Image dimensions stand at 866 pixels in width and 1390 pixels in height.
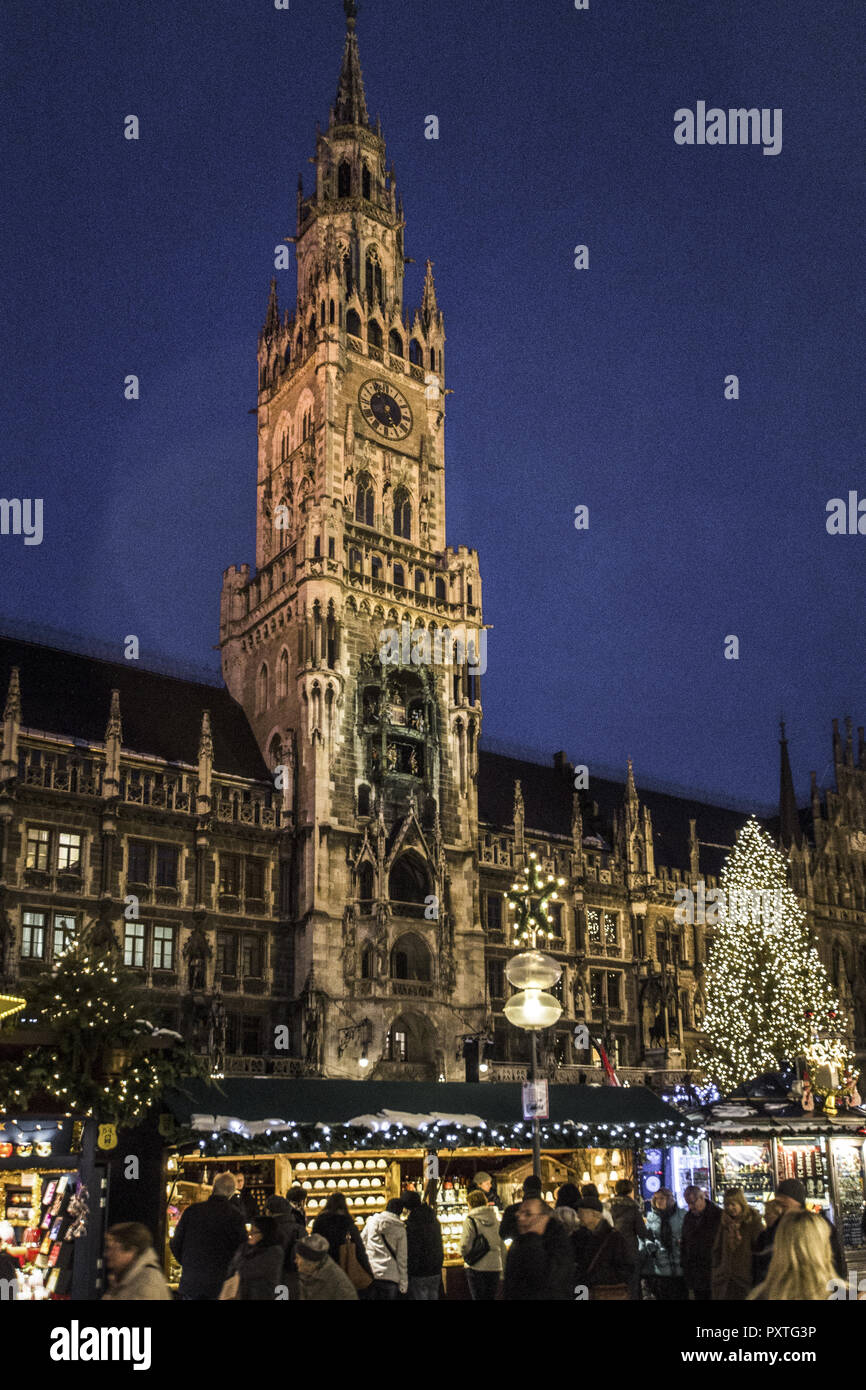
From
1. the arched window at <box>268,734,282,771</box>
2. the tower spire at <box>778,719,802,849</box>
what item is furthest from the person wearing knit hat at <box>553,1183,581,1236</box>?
the tower spire at <box>778,719,802,849</box>

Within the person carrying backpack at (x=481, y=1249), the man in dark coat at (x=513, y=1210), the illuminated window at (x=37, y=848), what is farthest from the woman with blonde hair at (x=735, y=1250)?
the illuminated window at (x=37, y=848)

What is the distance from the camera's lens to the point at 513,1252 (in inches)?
440

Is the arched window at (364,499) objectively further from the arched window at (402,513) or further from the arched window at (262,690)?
the arched window at (262,690)

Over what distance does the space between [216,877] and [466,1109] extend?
1849 centimetres

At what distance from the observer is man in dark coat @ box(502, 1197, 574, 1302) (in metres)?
11.0

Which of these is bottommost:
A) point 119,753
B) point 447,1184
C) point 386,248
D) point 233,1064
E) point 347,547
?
point 447,1184

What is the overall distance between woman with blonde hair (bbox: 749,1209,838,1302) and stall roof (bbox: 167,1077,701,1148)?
1348 centimetres

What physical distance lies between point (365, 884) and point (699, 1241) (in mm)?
31468

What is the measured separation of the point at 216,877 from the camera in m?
44.0

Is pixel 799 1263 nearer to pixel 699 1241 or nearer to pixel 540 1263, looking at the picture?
pixel 540 1263

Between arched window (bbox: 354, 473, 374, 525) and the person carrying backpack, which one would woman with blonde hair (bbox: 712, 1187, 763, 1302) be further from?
arched window (bbox: 354, 473, 374, 525)

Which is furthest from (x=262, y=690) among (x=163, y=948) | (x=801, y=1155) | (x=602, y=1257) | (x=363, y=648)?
(x=602, y=1257)

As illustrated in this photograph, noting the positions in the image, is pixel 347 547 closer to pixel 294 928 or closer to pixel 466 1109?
pixel 294 928
